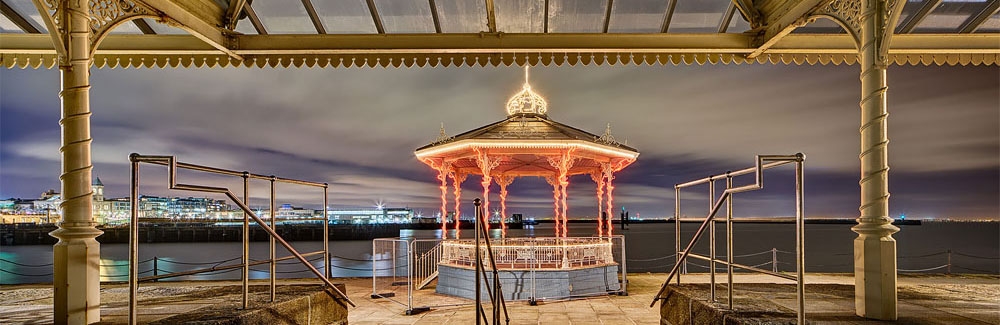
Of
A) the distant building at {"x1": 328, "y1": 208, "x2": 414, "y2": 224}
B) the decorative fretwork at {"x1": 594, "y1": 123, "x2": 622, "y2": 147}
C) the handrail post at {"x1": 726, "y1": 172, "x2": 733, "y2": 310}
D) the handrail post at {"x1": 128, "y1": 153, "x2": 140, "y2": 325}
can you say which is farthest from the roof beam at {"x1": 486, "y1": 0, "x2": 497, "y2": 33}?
the distant building at {"x1": 328, "y1": 208, "x2": 414, "y2": 224}

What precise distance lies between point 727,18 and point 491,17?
2.66 metres

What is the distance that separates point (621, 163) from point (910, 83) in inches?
596

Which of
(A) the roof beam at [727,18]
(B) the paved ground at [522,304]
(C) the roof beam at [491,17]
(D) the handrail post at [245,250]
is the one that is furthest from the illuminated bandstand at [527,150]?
(D) the handrail post at [245,250]

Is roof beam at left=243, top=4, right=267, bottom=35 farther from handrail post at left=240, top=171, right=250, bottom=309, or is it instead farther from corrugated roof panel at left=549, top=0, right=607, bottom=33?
corrugated roof panel at left=549, top=0, right=607, bottom=33

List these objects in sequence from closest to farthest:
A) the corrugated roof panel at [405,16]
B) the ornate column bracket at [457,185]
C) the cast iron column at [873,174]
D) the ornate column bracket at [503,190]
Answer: the cast iron column at [873,174], the corrugated roof panel at [405,16], the ornate column bracket at [457,185], the ornate column bracket at [503,190]

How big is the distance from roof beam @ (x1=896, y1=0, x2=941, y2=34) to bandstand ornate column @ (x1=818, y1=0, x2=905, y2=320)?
2.45 m

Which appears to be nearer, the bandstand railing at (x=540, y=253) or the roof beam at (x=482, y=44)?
the roof beam at (x=482, y=44)

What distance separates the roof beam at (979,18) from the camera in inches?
235

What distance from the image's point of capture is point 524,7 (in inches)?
247

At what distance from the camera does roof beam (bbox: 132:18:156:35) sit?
20.2 feet

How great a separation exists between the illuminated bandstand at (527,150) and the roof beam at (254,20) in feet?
13.8

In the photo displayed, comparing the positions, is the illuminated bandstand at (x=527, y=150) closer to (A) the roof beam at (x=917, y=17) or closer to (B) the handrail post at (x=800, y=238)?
(A) the roof beam at (x=917, y=17)

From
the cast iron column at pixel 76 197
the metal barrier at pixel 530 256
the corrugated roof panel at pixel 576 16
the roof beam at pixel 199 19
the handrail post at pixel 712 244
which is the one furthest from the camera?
the metal barrier at pixel 530 256

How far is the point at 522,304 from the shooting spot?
8453 mm
